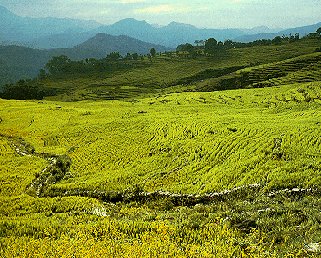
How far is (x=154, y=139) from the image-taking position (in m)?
41.7

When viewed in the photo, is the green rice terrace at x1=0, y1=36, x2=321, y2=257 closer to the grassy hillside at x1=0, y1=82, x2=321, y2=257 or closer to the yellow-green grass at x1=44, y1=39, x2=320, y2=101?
the grassy hillside at x1=0, y1=82, x2=321, y2=257

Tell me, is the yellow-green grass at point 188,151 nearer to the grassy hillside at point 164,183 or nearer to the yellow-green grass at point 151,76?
the grassy hillside at point 164,183

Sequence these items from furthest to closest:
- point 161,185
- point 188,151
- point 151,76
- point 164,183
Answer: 1. point 151,76
2. point 188,151
3. point 164,183
4. point 161,185

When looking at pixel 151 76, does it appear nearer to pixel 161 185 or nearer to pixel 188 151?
pixel 188 151

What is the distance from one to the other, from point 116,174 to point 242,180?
12.7 meters

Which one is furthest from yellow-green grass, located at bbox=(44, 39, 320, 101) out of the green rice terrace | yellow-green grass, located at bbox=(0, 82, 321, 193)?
yellow-green grass, located at bbox=(0, 82, 321, 193)

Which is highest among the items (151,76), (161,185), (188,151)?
(151,76)

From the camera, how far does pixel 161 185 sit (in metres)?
29.2

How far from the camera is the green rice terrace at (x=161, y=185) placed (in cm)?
1450

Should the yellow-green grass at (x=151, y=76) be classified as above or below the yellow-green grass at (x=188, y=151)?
above

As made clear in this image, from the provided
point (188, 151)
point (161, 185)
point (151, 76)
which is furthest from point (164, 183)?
point (151, 76)

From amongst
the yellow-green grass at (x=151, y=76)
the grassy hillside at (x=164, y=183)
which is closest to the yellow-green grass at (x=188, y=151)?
the grassy hillside at (x=164, y=183)

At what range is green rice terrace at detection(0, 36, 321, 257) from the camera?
1450 cm

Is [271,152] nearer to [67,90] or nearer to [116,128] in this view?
[116,128]
